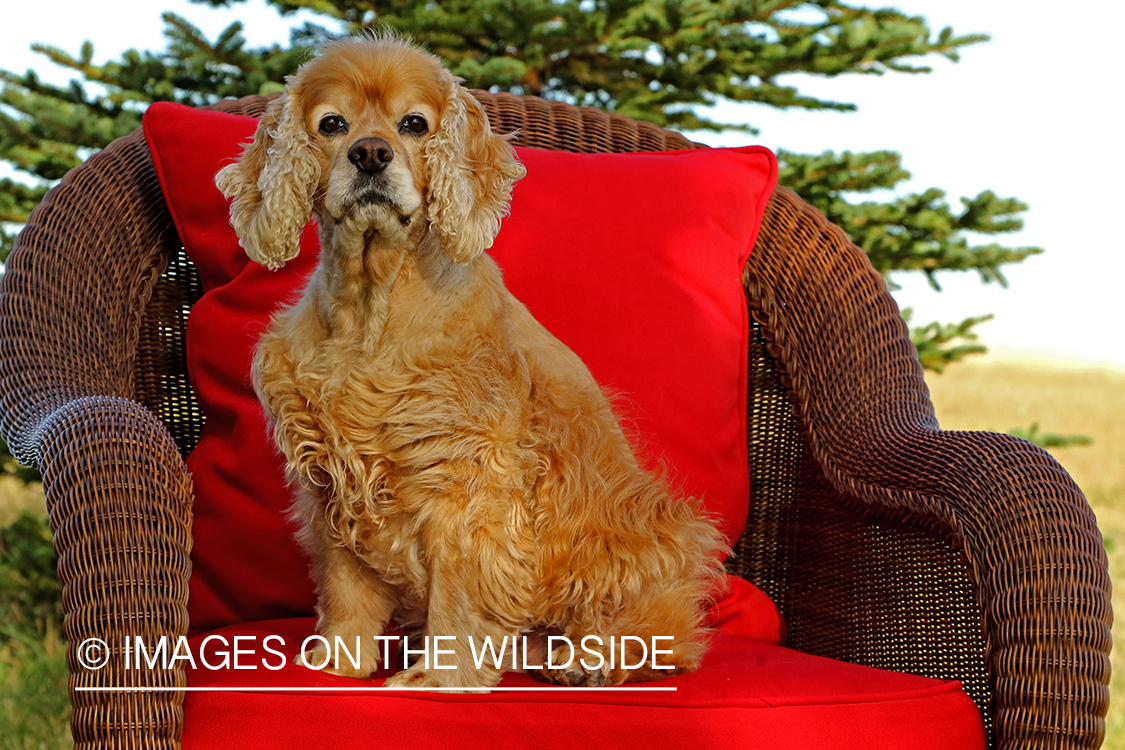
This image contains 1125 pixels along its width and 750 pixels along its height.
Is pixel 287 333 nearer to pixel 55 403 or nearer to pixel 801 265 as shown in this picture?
pixel 55 403

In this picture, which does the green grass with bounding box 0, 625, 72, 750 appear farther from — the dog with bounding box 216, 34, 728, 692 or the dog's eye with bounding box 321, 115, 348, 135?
the dog's eye with bounding box 321, 115, 348, 135

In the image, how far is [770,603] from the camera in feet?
8.41

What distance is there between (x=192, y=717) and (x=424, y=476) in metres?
0.56

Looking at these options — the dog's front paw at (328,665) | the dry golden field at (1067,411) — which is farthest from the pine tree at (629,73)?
the dog's front paw at (328,665)

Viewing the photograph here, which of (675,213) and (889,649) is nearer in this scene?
(889,649)

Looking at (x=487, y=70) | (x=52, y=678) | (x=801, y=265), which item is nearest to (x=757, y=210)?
(x=801, y=265)

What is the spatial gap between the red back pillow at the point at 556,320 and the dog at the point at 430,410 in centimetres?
45

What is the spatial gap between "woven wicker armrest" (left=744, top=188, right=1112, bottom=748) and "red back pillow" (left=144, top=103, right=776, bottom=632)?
0.78ft

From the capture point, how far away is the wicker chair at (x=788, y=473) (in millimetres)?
1723

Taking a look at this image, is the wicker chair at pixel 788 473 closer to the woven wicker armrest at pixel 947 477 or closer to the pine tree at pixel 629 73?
the woven wicker armrest at pixel 947 477

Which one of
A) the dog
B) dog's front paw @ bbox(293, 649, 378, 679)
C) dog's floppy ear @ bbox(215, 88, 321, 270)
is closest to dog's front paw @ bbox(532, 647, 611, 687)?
the dog

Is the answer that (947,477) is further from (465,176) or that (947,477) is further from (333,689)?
(333,689)

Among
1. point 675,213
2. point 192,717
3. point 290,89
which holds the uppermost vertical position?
point 290,89

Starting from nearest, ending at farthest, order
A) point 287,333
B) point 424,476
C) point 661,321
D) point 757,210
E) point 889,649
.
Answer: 1. point 424,476
2. point 287,333
3. point 889,649
4. point 661,321
5. point 757,210
